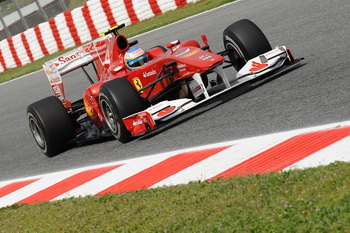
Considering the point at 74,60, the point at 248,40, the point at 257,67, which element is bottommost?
the point at 257,67

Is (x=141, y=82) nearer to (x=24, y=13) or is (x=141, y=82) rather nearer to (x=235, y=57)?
(x=235, y=57)

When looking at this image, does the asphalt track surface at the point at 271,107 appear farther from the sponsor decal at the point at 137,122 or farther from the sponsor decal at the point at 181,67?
the sponsor decal at the point at 181,67

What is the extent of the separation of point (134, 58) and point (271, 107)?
2.30 metres

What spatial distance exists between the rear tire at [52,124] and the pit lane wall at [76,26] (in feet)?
36.7

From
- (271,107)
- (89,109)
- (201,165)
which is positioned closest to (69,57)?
(89,109)

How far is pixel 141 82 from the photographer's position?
326 inches

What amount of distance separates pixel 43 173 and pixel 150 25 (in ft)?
38.6

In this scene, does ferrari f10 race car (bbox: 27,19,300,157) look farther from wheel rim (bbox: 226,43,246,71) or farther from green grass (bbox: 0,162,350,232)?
green grass (bbox: 0,162,350,232)

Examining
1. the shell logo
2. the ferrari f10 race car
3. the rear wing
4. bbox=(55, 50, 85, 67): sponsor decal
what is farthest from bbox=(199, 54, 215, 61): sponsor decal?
bbox=(55, 50, 85, 67): sponsor decal

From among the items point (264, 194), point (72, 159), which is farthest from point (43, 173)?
point (264, 194)

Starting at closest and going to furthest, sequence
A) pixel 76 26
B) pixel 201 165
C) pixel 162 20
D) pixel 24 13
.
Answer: pixel 201 165, pixel 162 20, pixel 76 26, pixel 24 13

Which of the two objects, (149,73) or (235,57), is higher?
(149,73)

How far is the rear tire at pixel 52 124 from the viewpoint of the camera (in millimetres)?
8672

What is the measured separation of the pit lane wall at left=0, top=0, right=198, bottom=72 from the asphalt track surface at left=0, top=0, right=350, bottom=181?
7293mm
